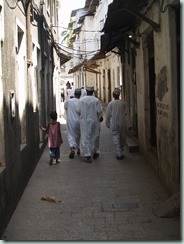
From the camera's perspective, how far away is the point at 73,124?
11.0 meters

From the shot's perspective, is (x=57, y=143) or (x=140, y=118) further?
(x=140, y=118)

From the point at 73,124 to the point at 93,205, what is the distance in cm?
463

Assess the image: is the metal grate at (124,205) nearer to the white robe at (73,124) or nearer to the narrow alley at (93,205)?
the narrow alley at (93,205)

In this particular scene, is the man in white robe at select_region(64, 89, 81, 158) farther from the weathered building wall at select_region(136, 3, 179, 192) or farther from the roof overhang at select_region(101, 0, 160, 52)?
the weathered building wall at select_region(136, 3, 179, 192)

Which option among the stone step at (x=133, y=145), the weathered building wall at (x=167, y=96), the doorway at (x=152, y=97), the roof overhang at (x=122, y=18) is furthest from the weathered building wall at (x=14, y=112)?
the stone step at (x=133, y=145)

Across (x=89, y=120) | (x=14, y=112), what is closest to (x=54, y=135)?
(x=89, y=120)

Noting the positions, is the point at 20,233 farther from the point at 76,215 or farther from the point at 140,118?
the point at 140,118

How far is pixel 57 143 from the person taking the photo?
31.5ft

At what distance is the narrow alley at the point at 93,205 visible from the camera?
5.25 m

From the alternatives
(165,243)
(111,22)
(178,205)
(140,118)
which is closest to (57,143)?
(140,118)

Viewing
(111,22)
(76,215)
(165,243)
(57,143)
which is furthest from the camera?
(111,22)

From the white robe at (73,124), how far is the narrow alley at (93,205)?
3.25 ft

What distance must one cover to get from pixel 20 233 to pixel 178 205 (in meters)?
1.97

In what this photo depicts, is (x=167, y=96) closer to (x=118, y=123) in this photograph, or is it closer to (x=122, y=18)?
(x=118, y=123)
